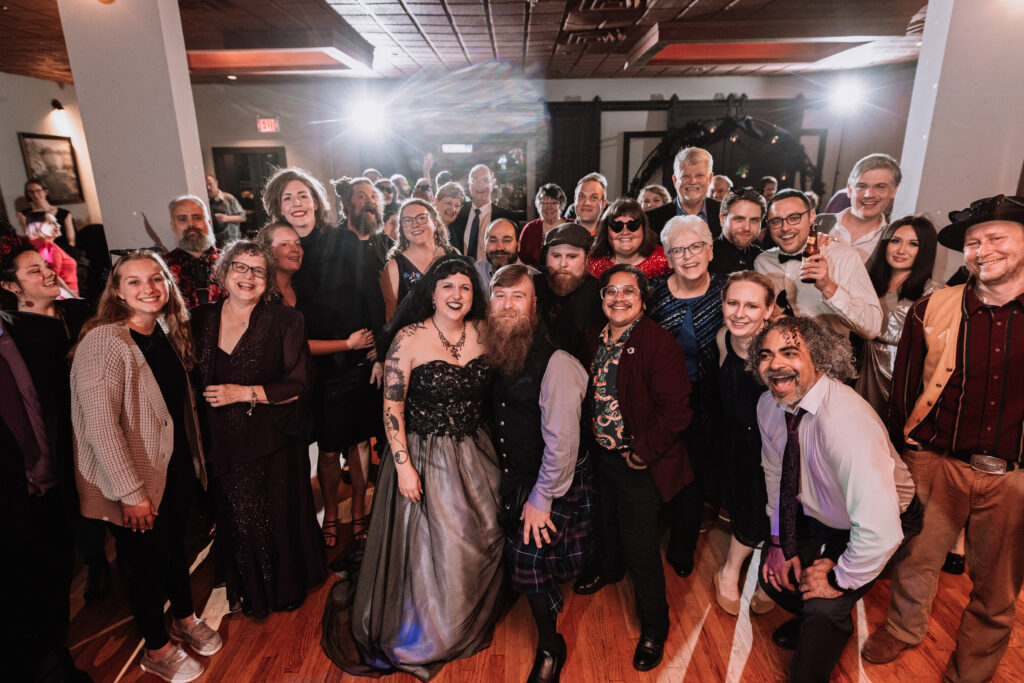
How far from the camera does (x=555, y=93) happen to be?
10.2 meters

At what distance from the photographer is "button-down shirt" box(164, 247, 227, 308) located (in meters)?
3.15

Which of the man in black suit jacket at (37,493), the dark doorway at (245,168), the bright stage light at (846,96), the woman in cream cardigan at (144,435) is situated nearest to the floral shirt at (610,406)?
the woman in cream cardigan at (144,435)

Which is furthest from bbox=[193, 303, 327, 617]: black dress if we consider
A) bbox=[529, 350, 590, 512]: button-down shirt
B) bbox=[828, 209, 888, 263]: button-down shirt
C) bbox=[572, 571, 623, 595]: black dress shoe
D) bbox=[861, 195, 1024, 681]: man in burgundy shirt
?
bbox=[828, 209, 888, 263]: button-down shirt

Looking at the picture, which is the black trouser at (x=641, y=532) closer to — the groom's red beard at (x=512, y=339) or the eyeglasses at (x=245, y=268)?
the groom's red beard at (x=512, y=339)

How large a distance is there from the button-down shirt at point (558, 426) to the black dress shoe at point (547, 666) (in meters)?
0.66

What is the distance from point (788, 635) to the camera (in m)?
2.43

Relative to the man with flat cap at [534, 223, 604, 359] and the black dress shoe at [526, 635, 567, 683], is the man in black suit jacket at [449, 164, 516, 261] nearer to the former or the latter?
the man with flat cap at [534, 223, 604, 359]

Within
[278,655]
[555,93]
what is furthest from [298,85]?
[278,655]

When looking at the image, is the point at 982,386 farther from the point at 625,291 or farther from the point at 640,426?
the point at 625,291

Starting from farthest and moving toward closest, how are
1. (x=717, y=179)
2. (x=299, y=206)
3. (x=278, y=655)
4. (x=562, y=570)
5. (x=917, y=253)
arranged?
(x=717, y=179) < (x=299, y=206) < (x=917, y=253) < (x=278, y=655) < (x=562, y=570)

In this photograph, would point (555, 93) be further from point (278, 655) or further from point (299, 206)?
point (278, 655)

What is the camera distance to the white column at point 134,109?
3545 mm

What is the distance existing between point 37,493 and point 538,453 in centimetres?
196

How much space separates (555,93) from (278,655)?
10145 mm
